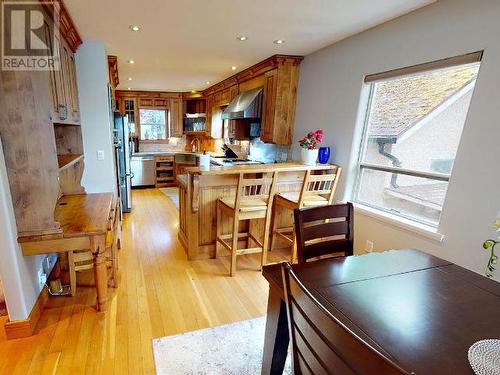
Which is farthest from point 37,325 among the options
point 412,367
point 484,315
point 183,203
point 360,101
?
point 360,101

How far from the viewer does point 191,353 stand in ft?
5.67

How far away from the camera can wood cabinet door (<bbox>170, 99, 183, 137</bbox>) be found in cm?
702

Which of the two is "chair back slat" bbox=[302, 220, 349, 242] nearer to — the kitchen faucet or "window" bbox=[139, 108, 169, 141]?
the kitchen faucet

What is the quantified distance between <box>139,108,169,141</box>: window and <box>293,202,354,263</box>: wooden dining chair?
6.41 meters

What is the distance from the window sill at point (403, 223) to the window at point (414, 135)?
78 mm

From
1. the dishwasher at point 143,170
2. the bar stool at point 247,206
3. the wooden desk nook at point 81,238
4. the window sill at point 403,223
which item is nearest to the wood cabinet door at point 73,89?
the wooden desk nook at point 81,238

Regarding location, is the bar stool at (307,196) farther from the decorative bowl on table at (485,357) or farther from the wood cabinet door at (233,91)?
the wood cabinet door at (233,91)

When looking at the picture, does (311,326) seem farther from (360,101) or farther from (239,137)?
(239,137)

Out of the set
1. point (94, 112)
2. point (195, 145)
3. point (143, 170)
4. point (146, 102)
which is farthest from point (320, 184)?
point (146, 102)

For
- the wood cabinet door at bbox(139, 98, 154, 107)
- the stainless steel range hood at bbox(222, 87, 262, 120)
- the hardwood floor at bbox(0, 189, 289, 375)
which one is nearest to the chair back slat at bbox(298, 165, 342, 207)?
the hardwood floor at bbox(0, 189, 289, 375)

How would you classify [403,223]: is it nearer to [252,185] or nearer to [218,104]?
[252,185]

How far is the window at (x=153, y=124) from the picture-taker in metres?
6.96

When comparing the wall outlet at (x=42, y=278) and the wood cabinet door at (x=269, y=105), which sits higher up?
the wood cabinet door at (x=269, y=105)

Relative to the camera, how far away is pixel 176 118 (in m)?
7.11
